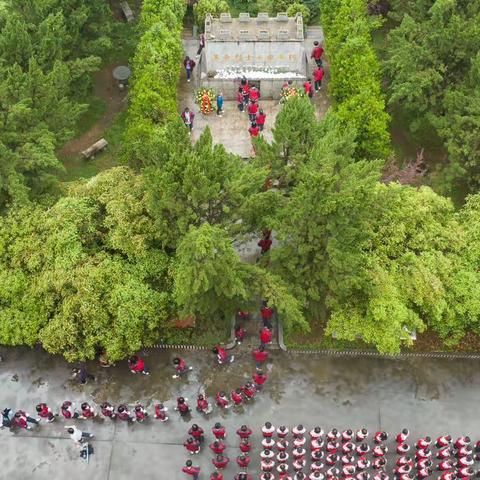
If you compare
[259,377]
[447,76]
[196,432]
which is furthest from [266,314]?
[447,76]

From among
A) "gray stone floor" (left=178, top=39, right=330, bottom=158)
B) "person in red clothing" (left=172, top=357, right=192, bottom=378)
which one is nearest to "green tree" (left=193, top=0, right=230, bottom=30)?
"gray stone floor" (left=178, top=39, right=330, bottom=158)

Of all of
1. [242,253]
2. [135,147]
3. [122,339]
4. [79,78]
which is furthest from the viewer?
[79,78]

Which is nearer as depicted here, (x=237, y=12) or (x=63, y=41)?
(x=63, y=41)

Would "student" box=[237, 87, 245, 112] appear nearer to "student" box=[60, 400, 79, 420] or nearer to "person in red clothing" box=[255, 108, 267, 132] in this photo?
"person in red clothing" box=[255, 108, 267, 132]

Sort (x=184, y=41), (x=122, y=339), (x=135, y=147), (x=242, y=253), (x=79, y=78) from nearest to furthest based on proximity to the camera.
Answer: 1. (x=122, y=339)
2. (x=135, y=147)
3. (x=242, y=253)
4. (x=79, y=78)
5. (x=184, y=41)

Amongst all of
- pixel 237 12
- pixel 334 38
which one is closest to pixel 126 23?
pixel 237 12

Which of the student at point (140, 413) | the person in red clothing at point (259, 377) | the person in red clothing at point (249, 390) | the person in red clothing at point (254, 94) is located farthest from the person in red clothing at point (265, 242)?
the person in red clothing at point (254, 94)

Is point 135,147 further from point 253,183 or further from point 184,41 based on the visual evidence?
point 184,41
